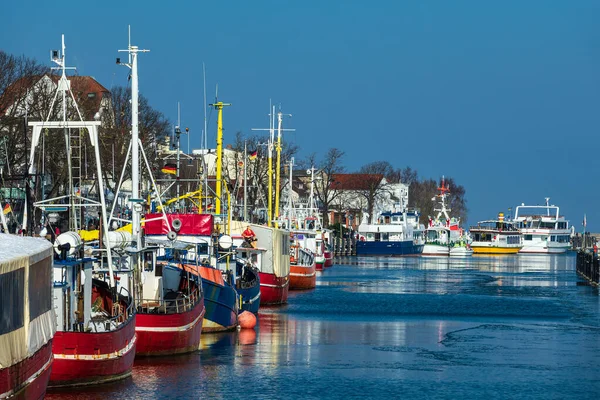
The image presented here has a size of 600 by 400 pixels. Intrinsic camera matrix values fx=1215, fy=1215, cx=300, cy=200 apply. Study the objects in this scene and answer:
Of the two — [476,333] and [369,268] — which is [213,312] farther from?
[369,268]

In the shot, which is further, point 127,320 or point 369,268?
point 369,268

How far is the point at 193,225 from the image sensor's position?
167ft

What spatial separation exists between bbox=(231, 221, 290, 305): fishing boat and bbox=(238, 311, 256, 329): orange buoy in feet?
27.8

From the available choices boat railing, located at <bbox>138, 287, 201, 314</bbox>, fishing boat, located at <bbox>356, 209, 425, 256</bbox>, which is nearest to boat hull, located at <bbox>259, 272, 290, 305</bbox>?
boat railing, located at <bbox>138, 287, 201, 314</bbox>

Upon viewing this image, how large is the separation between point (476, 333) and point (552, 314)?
44.5 feet

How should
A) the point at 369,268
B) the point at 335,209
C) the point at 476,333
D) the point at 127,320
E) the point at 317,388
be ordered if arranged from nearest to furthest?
1. the point at 127,320
2. the point at 317,388
3. the point at 476,333
4. the point at 369,268
5. the point at 335,209

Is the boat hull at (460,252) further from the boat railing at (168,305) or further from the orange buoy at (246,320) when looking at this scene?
the boat railing at (168,305)

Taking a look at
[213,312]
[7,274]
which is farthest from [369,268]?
[7,274]

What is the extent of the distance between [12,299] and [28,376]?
2.11 metres

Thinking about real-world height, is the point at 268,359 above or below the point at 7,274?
below

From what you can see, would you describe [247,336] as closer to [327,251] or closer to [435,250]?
[327,251]

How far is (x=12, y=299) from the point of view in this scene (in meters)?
19.9

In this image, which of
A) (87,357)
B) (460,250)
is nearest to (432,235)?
(460,250)

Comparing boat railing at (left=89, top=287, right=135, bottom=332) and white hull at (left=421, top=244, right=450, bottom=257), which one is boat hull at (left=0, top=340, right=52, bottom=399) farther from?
white hull at (left=421, top=244, right=450, bottom=257)
